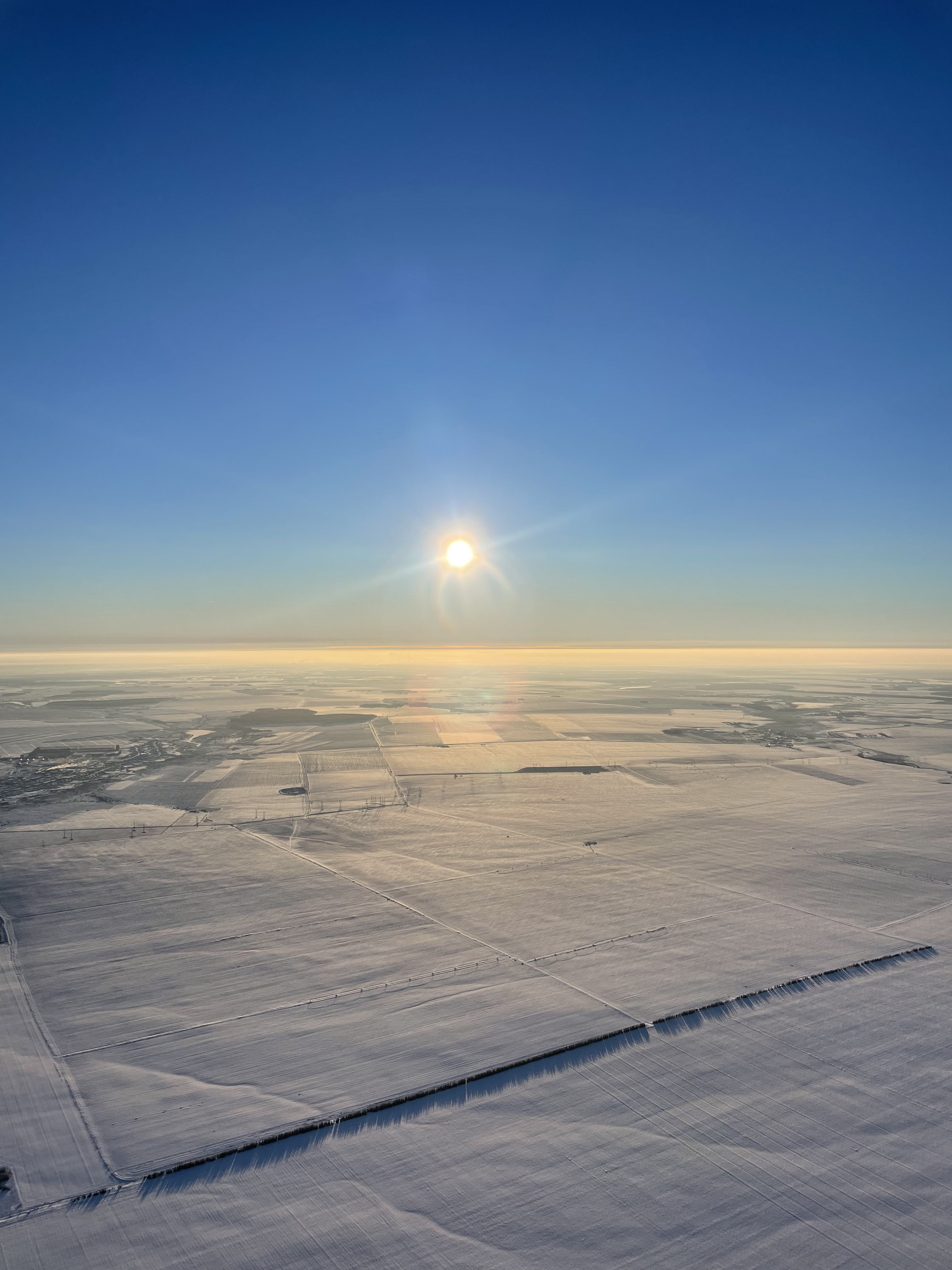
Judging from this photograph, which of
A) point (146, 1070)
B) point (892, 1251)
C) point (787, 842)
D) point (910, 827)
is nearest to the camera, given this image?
point (892, 1251)

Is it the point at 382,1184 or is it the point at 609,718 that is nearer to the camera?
the point at 382,1184

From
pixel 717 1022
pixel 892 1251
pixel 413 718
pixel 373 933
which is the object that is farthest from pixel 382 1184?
pixel 413 718

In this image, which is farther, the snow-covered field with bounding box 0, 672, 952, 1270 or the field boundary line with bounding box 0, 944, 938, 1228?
the field boundary line with bounding box 0, 944, 938, 1228

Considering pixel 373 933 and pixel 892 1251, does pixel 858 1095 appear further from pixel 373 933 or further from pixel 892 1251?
pixel 373 933

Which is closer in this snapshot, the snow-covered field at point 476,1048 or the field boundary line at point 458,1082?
the snow-covered field at point 476,1048

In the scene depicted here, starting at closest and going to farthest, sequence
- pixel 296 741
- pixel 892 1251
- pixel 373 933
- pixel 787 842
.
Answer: pixel 892 1251
pixel 373 933
pixel 787 842
pixel 296 741

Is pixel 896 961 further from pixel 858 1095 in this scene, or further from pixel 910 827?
pixel 910 827

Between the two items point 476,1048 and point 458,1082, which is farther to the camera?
point 476,1048
